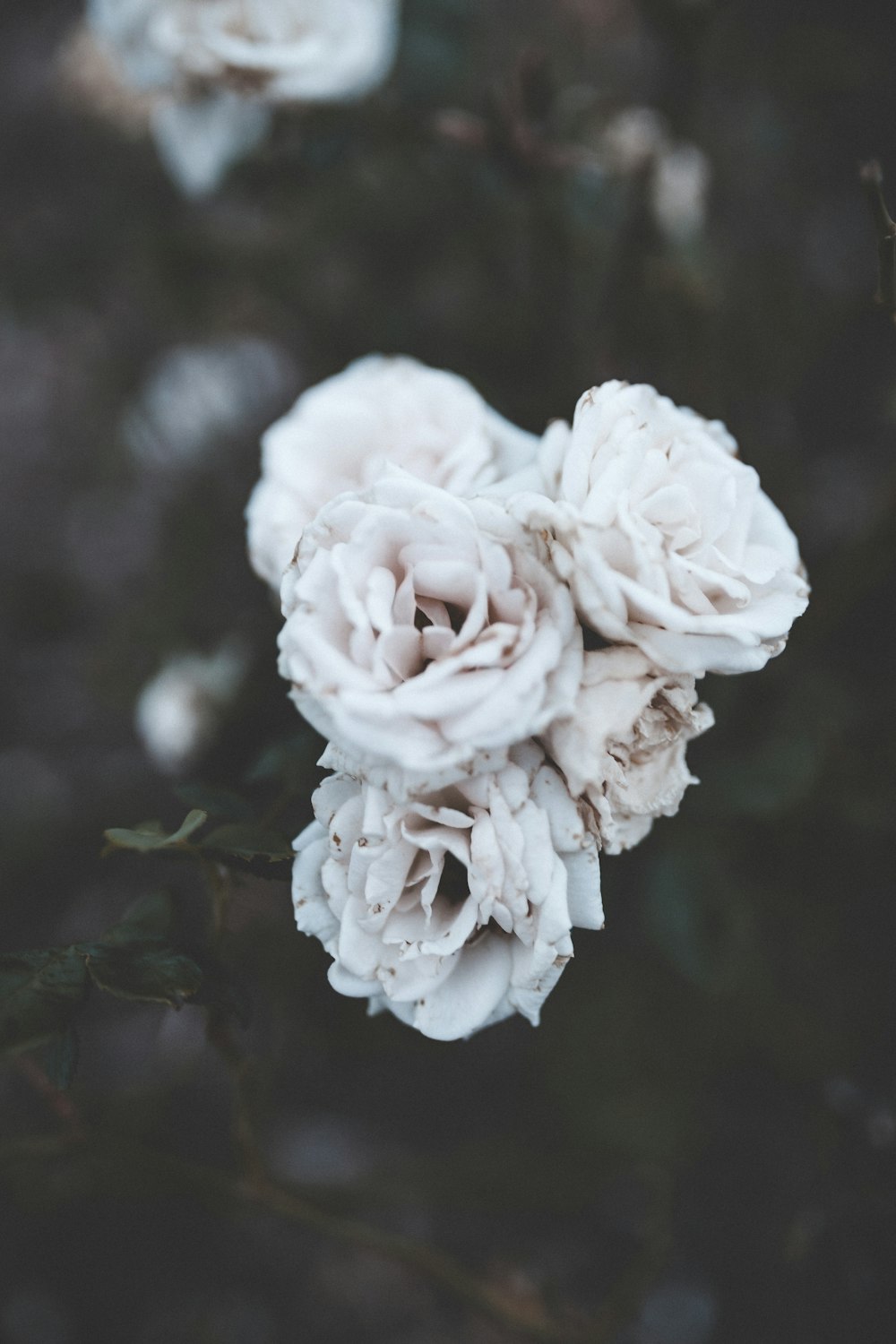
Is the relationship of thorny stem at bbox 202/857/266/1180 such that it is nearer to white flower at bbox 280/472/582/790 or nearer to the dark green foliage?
the dark green foliage

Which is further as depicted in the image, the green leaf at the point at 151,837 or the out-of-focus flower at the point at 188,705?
the out-of-focus flower at the point at 188,705

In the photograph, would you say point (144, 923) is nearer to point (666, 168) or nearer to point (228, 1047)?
point (228, 1047)

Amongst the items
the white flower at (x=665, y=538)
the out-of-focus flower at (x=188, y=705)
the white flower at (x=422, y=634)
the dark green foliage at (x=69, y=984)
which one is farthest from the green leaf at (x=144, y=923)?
the out-of-focus flower at (x=188, y=705)

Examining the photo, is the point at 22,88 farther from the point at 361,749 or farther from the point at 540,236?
the point at 361,749

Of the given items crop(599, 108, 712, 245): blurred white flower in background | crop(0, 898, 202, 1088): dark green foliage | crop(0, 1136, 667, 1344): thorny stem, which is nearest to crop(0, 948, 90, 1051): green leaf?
crop(0, 898, 202, 1088): dark green foliage

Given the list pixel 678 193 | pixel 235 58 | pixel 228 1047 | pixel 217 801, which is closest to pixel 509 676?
pixel 217 801

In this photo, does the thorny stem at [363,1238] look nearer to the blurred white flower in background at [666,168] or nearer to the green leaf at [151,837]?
the green leaf at [151,837]

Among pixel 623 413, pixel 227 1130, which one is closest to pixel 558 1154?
pixel 227 1130
